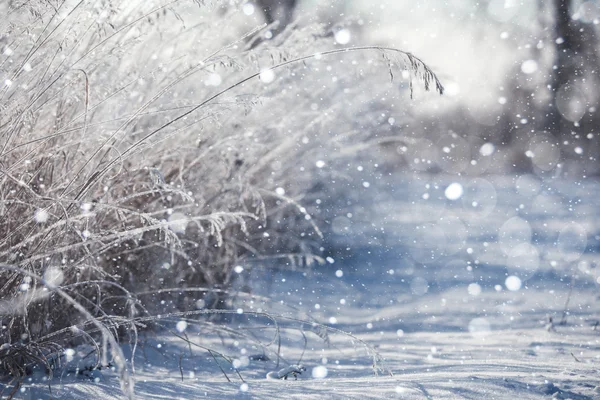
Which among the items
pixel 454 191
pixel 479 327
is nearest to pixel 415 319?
pixel 479 327

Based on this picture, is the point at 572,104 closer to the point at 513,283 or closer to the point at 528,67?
the point at 528,67

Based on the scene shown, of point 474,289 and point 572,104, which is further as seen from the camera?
point 572,104

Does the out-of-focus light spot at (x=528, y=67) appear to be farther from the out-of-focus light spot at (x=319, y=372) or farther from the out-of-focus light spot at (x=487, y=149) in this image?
the out-of-focus light spot at (x=319, y=372)

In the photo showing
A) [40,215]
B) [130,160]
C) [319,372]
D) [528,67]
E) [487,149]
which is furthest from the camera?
[528,67]

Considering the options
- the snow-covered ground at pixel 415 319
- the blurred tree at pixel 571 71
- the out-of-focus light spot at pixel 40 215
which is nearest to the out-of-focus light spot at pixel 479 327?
the snow-covered ground at pixel 415 319

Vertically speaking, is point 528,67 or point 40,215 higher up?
point 528,67

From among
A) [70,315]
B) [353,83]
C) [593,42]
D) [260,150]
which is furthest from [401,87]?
[593,42]

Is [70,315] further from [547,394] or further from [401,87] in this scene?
[401,87]
